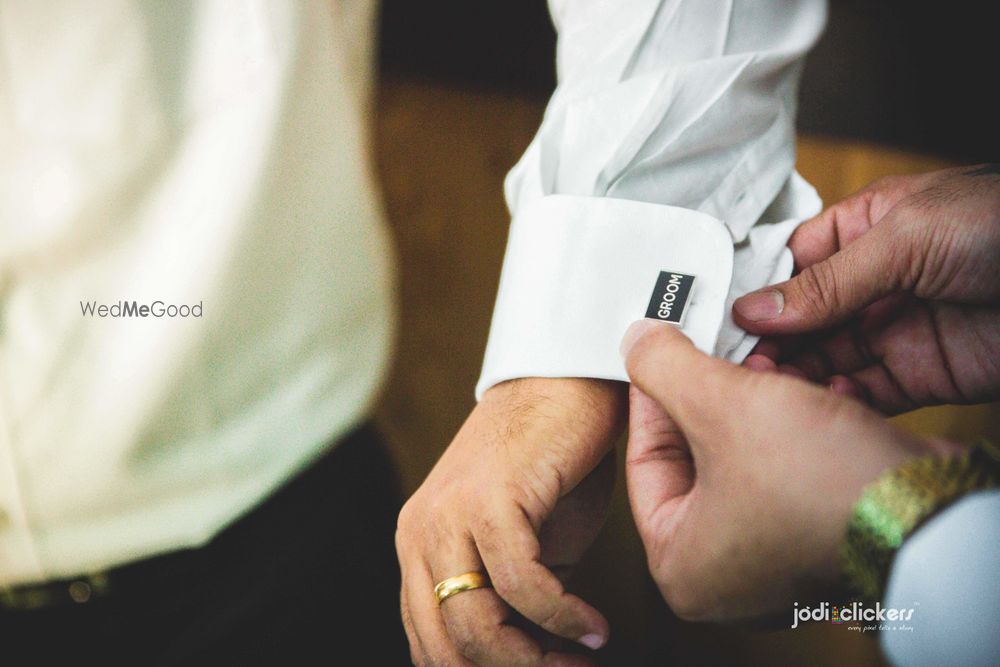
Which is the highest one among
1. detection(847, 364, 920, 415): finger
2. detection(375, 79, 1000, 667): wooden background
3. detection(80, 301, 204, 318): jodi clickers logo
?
detection(80, 301, 204, 318): jodi clickers logo

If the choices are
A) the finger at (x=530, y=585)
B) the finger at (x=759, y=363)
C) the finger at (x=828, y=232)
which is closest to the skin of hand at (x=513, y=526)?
the finger at (x=530, y=585)

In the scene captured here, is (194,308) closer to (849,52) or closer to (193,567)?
(193,567)

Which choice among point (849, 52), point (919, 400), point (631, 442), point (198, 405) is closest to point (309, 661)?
point (198, 405)

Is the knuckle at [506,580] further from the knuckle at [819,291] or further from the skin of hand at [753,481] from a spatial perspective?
the knuckle at [819,291]

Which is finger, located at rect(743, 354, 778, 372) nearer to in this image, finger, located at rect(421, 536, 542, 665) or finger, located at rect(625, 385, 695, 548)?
finger, located at rect(625, 385, 695, 548)

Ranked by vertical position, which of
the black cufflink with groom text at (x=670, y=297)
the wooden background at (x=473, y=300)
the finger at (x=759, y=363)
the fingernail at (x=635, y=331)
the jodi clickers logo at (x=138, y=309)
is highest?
the black cufflink with groom text at (x=670, y=297)

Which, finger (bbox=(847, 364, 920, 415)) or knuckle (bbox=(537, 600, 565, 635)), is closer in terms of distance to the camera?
knuckle (bbox=(537, 600, 565, 635))

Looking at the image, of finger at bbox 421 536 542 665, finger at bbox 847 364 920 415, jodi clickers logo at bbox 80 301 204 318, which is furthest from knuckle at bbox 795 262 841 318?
jodi clickers logo at bbox 80 301 204 318

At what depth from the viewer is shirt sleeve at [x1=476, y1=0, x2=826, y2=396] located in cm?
55

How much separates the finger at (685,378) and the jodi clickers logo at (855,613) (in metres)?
0.13

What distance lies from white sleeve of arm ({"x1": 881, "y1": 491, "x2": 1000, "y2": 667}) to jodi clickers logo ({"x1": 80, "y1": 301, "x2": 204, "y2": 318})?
52 cm

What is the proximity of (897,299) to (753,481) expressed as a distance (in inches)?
12.3

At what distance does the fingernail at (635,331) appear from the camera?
1.69 feet

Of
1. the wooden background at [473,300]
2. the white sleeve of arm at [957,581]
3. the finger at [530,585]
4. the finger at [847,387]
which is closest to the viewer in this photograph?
the white sleeve of arm at [957,581]
